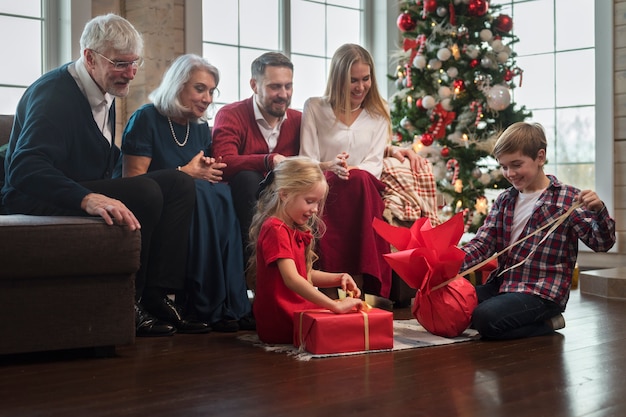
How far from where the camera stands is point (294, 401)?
200 cm

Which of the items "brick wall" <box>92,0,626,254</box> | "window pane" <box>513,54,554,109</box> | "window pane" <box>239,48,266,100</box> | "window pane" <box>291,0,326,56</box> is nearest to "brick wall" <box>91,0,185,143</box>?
"brick wall" <box>92,0,626,254</box>

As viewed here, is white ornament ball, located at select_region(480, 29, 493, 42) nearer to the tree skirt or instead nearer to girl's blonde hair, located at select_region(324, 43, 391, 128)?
girl's blonde hair, located at select_region(324, 43, 391, 128)

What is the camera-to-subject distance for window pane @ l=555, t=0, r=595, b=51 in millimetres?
6066

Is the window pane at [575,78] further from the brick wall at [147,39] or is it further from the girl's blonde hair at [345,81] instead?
the brick wall at [147,39]

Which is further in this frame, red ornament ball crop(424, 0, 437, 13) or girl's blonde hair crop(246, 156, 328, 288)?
red ornament ball crop(424, 0, 437, 13)

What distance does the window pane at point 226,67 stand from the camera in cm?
559

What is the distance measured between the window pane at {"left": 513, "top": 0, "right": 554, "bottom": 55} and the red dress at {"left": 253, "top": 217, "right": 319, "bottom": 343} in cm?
409

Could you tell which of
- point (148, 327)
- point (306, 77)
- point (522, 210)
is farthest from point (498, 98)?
point (148, 327)

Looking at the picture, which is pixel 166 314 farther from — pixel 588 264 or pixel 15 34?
pixel 588 264

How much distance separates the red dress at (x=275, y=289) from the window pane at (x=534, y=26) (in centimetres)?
409

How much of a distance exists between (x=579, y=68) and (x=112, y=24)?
13.7ft

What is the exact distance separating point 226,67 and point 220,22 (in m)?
0.30

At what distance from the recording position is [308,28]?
6242 millimetres

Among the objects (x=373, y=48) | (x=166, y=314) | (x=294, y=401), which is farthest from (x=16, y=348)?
(x=373, y=48)
